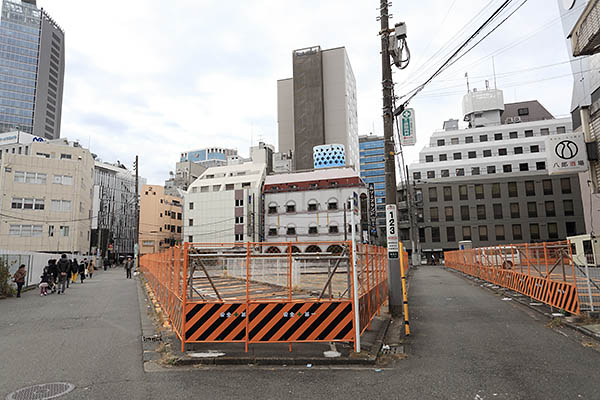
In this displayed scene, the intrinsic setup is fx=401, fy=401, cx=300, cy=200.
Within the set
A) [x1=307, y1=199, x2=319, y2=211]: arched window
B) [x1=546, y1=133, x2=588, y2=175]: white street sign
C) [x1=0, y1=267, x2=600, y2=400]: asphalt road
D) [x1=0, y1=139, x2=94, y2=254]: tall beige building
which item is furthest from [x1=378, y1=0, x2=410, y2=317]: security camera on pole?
[x1=0, y1=139, x2=94, y2=254]: tall beige building

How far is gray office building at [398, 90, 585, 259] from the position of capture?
60.2m

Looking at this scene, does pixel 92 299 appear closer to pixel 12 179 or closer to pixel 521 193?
pixel 12 179

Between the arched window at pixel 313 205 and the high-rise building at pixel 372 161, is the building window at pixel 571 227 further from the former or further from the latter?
the high-rise building at pixel 372 161

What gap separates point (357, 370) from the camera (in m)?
6.61

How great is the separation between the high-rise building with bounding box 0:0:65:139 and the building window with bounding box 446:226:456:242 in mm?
135158

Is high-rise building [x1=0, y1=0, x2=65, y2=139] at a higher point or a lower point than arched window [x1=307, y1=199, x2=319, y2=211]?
higher

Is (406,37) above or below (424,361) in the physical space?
above

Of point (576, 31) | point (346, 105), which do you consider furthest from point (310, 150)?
point (576, 31)

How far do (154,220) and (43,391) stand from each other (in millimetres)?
84482

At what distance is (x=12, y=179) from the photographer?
169 feet

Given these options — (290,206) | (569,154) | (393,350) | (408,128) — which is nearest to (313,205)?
(290,206)

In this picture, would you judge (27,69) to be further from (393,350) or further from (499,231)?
(393,350)

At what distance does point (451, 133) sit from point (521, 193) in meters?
15.8

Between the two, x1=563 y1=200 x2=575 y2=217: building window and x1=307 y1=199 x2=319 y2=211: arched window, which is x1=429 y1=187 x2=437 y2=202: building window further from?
x1=307 y1=199 x2=319 y2=211: arched window
